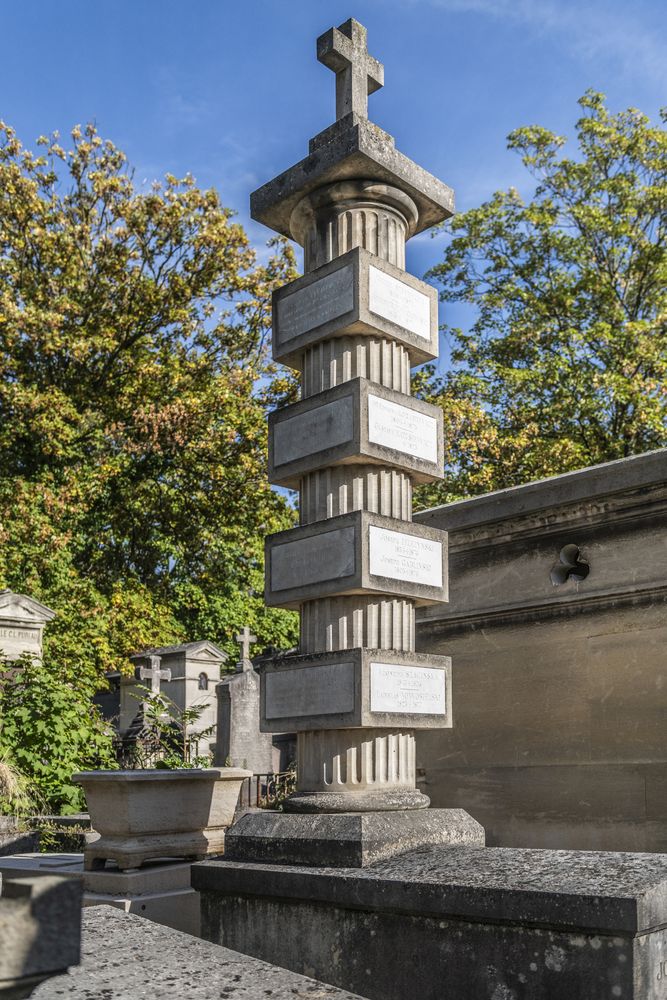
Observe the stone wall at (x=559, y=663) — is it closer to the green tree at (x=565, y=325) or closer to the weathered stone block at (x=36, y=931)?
the weathered stone block at (x=36, y=931)

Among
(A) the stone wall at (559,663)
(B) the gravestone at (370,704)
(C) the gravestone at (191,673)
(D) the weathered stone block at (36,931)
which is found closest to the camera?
(D) the weathered stone block at (36,931)

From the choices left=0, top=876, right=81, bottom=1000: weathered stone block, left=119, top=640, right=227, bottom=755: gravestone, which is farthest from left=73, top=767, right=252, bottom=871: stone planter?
left=119, top=640, right=227, bottom=755: gravestone

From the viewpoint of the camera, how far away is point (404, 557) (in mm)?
5070

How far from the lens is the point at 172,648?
63.6 feet

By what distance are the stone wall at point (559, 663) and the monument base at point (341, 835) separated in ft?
4.81

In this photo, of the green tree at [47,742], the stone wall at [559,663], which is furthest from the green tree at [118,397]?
the stone wall at [559,663]

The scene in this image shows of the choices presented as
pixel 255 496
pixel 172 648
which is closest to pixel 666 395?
pixel 255 496

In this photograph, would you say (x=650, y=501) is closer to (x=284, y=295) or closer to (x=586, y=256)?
(x=284, y=295)

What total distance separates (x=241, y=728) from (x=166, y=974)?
38.8ft

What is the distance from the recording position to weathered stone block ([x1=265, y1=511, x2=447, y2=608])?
487cm

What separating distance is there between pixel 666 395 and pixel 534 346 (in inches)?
131

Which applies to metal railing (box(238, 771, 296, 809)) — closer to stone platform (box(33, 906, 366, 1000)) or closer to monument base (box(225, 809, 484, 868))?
monument base (box(225, 809, 484, 868))

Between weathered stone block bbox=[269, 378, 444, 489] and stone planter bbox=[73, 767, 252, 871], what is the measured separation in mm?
1820

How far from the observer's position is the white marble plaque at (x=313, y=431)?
16.6 feet
